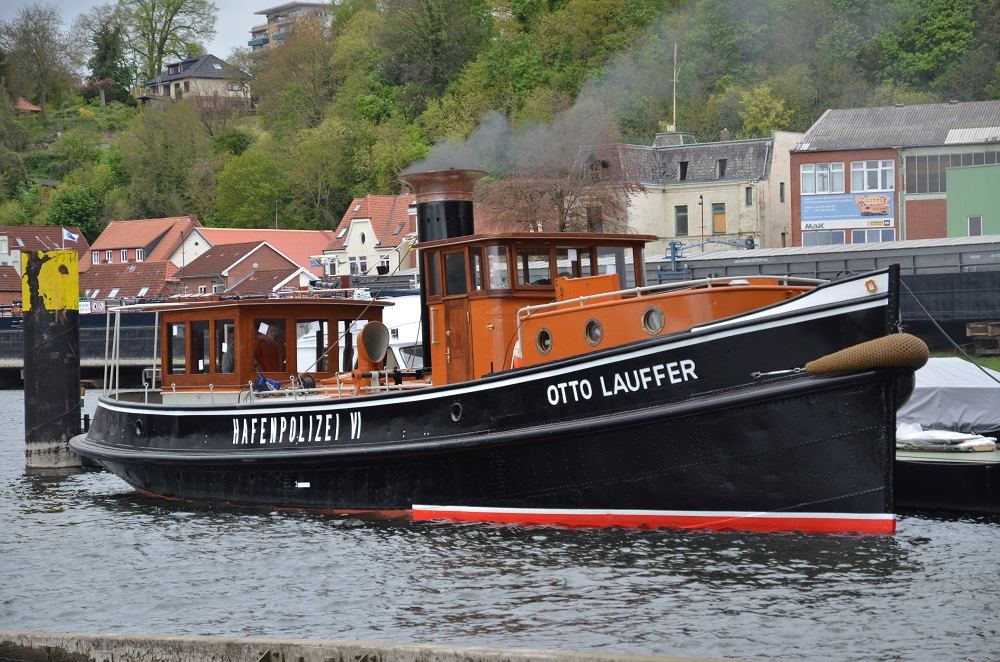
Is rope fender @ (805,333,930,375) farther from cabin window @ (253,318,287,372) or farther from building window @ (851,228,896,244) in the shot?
building window @ (851,228,896,244)

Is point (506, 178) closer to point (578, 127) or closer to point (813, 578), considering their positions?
point (578, 127)

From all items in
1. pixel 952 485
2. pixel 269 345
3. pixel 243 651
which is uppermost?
pixel 269 345

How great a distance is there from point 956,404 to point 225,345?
10603 mm

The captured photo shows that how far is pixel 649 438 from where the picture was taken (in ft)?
42.9

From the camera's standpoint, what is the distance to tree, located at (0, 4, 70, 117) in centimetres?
12044

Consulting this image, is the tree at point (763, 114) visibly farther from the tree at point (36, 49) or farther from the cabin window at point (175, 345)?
the tree at point (36, 49)

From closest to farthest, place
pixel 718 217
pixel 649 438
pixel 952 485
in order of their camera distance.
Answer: pixel 649 438 → pixel 952 485 → pixel 718 217

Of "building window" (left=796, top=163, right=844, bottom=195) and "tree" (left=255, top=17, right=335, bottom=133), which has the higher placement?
"tree" (left=255, top=17, right=335, bottom=133)

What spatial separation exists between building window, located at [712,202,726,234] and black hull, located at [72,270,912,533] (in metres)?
44.2

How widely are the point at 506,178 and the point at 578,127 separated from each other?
5.39 m

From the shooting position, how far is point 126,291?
73.1m

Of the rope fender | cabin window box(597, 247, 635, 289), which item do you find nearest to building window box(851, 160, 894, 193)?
cabin window box(597, 247, 635, 289)

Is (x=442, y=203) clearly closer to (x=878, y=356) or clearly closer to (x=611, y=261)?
(x=611, y=261)

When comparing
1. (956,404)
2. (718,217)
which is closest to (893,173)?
(718,217)
